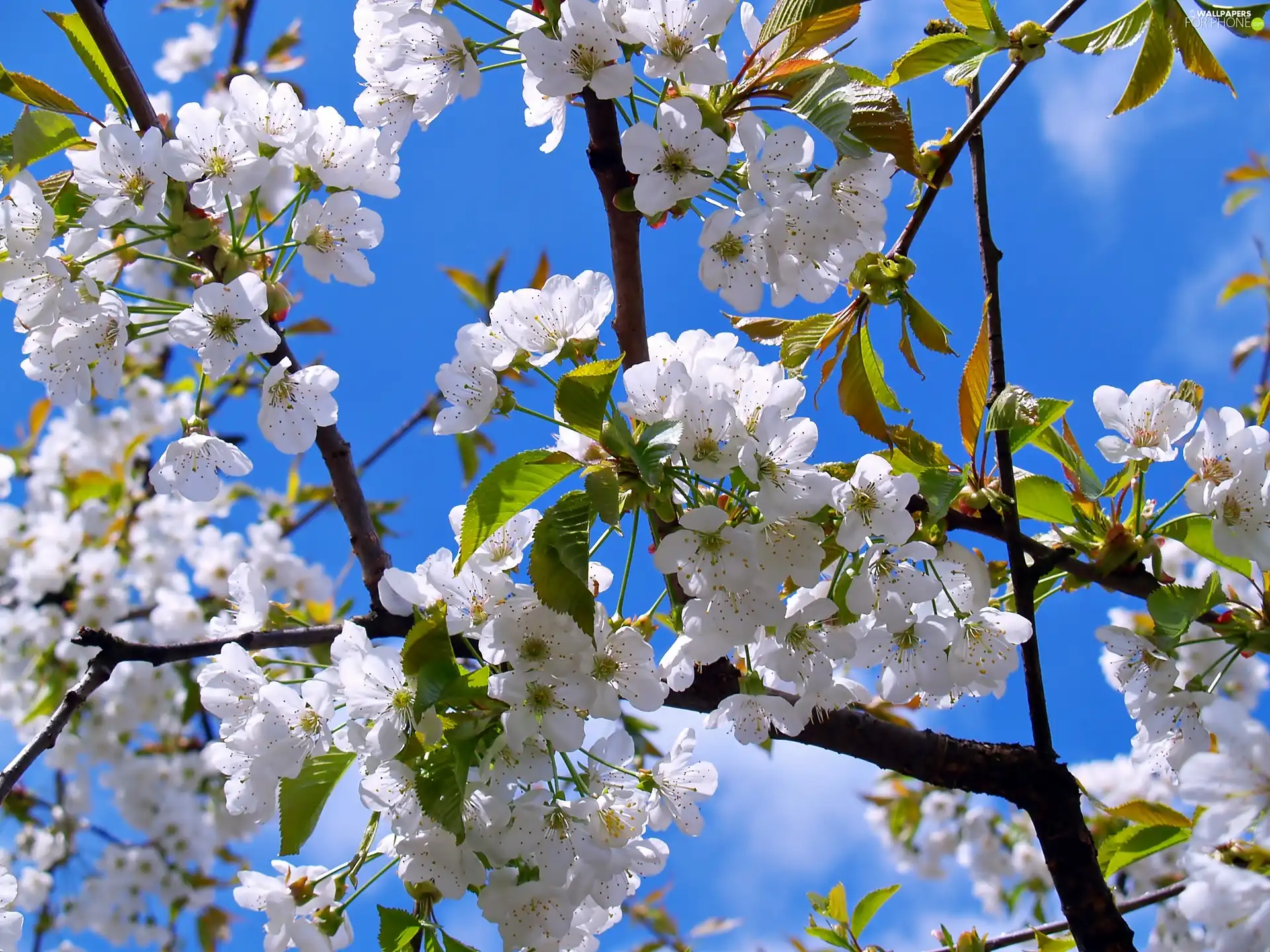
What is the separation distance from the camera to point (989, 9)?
1255 mm

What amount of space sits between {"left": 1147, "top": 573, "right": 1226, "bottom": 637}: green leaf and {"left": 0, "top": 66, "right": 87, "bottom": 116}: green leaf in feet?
5.50

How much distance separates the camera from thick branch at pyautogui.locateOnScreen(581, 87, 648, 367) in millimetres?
1216

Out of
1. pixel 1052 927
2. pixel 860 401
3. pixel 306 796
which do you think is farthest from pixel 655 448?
pixel 1052 927

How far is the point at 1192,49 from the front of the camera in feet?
4.25

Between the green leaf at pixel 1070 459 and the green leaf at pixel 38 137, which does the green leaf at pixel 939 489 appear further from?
the green leaf at pixel 38 137

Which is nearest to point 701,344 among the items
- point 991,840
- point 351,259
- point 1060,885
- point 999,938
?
point 351,259

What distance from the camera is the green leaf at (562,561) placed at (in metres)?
1.00

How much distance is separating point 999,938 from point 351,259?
4.99ft

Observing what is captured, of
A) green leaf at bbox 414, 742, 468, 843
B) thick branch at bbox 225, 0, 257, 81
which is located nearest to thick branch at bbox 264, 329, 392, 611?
green leaf at bbox 414, 742, 468, 843

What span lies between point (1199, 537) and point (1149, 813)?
1.46ft

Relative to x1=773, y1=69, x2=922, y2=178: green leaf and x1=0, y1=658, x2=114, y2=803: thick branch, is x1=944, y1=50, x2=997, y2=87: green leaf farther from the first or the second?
x1=0, y1=658, x2=114, y2=803: thick branch

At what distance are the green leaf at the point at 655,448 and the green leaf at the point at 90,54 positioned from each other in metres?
1.03

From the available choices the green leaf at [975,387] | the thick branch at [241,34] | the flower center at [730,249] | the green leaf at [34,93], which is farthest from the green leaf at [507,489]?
the thick branch at [241,34]

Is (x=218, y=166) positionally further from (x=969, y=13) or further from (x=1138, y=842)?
(x=1138, y=842)
